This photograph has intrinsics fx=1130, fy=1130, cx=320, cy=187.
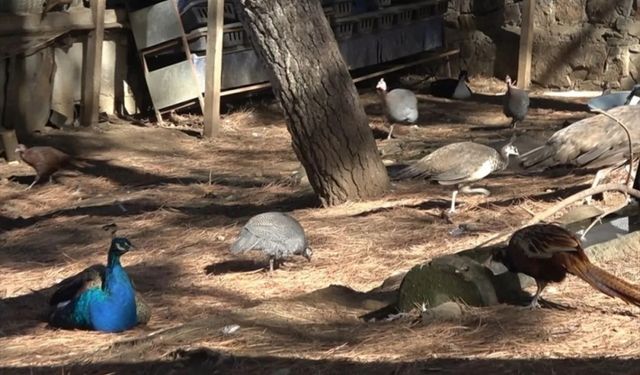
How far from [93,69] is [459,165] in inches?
230

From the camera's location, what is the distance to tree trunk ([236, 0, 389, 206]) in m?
8.23

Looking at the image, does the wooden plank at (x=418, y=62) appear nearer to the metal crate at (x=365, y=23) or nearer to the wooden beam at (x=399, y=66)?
the wooden beam at (x=399, y=66)

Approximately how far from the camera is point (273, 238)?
23.2ft

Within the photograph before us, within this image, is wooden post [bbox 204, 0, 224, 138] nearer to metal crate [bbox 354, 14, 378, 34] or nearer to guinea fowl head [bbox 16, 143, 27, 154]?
guinea fowl head [bbox 16, 143, 27, 154]

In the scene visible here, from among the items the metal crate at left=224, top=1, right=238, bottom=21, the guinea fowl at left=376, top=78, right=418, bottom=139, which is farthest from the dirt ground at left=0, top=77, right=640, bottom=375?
the metal crate at left=224, top=1, right=238, bottom=21

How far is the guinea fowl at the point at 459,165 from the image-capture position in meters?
7.89

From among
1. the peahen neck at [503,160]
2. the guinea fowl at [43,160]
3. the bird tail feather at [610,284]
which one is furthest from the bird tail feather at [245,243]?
the guinea fowl at [43,160]

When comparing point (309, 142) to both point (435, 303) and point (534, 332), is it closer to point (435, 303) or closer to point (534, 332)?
point (435, 303)

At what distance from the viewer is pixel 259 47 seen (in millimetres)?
8367

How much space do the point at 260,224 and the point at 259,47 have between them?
1754 millimetres

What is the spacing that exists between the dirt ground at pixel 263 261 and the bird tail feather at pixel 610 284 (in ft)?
0.41

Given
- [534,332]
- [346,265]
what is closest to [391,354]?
[534,332]

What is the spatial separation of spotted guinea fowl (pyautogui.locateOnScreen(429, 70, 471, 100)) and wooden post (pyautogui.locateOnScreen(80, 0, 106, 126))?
4305 mm

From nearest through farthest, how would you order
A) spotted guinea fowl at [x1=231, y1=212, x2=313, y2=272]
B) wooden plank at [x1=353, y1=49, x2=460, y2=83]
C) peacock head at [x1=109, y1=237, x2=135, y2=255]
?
peacock head at [x1=109, y1=237, x2=135, y2=255]
spotted guinea fowl at [x1=231, y1=212, x2=313, y2=272]
wooden plank at [x1=353, y1=49, x2=460, y2=83]
